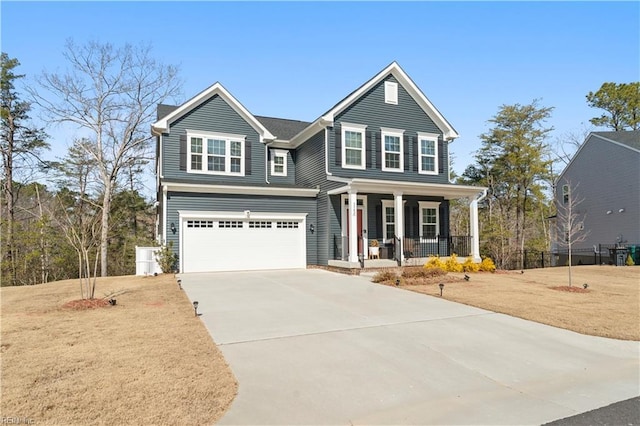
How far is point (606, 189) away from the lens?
77.7 ft

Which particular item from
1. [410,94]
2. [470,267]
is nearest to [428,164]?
[410,94]

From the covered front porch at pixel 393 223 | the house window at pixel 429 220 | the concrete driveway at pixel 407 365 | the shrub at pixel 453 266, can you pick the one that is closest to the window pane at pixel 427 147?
the covered front porch at pixel 393 223

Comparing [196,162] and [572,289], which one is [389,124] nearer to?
[196,162]

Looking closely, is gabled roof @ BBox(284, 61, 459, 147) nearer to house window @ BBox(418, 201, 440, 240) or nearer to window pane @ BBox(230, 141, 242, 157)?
window pane @ BBox(230, 141, 242, 157)

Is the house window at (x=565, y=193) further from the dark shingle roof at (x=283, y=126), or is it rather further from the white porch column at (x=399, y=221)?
the dark shingle roof at (x=283, y=126)

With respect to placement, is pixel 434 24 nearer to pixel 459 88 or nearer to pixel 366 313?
pixel 459 88

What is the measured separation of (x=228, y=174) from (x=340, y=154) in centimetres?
507

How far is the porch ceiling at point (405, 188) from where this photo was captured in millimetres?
14609

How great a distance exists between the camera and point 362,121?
56.2 feet

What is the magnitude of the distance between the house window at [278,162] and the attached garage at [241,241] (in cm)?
314

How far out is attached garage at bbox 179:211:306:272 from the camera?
1521 centimetres

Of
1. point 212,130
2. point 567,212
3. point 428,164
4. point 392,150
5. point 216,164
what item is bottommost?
point 567,212

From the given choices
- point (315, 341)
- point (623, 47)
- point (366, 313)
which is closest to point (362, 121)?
point (623, 47)

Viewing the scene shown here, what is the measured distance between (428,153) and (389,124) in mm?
2537
